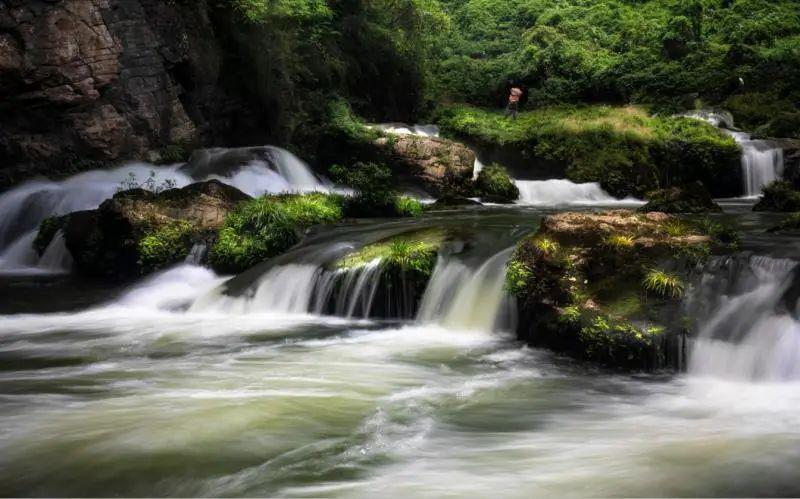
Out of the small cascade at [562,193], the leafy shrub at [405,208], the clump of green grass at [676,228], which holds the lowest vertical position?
the clump of green grass at [676,228]

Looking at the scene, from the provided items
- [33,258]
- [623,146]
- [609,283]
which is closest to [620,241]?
[609,283]

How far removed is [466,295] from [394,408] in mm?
3599

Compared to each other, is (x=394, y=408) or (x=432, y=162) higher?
(x=432, y=162)

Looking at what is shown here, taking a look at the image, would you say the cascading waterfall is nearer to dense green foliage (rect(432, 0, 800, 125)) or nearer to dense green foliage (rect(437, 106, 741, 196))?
dense green foliage (rect(437, 106, 741, 196))

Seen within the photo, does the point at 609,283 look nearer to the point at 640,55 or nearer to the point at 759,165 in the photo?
the point at 759,165

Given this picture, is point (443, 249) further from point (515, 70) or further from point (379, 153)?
point (515, 70)

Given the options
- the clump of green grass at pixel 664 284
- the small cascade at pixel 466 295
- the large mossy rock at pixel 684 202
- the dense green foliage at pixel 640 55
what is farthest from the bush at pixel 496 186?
the clump of green grass at pixel 664 284

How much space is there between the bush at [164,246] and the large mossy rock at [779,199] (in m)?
12.8

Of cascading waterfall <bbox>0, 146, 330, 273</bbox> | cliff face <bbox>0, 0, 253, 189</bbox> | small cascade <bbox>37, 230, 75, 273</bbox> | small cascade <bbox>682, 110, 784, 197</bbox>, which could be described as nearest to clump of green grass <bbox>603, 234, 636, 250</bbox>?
small cascade <bbox>37, 230, 75, 273</bbox>

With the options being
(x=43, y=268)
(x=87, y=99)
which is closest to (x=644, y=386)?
(x=43, y=268)

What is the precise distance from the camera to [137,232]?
1312cm

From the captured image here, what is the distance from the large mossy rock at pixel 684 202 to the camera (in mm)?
14906

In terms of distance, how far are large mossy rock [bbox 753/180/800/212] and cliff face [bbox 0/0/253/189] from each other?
53.2 ft

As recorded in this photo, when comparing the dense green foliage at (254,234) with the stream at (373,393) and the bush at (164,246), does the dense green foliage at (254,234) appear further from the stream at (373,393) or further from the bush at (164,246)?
the stream at (373,393)
